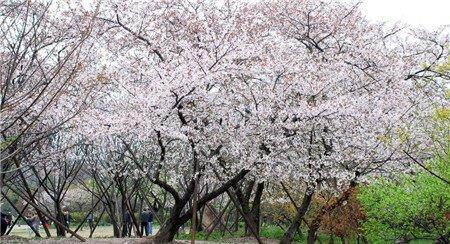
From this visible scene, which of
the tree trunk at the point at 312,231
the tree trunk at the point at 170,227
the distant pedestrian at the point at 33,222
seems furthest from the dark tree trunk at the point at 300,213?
the distant pedestrian at the point at 33,222

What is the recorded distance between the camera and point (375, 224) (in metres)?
14.3

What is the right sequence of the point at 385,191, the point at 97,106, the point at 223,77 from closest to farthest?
1. the point at 223,77
2. the point at 385,191
3. the point at 97,106

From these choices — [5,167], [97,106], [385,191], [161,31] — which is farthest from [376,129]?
[5,167]

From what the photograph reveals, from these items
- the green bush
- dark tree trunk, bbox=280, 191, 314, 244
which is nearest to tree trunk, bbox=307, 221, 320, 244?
dark tree trunk, bbox=280, 191, 314, 244

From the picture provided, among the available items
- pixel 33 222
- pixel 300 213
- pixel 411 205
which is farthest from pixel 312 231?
pixel 33 222

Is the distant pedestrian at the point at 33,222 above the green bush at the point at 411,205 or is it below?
above

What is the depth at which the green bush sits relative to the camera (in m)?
12.7

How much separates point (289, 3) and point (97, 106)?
6363mm

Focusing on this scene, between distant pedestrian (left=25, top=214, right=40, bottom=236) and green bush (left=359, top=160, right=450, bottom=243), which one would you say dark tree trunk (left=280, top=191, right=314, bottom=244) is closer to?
green bush (left=359, top=160, right=450, bottom=243)

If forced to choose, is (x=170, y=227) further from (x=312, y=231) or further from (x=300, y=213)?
(x=312, y=231)

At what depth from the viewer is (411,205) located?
510 inches

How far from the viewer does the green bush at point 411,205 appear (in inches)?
501

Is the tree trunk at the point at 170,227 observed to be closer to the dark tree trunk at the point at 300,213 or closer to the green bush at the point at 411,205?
the dark tree trunk at the point at 300,213

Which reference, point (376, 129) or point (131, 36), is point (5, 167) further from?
point (376, 129)
